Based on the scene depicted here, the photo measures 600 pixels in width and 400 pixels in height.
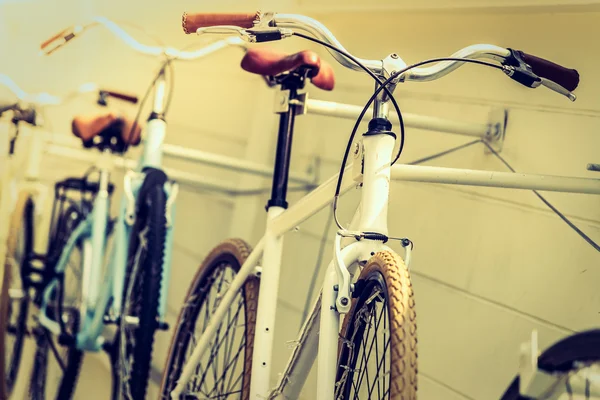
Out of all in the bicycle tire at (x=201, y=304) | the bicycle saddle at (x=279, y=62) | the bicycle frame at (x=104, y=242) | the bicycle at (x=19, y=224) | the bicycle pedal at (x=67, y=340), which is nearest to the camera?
the bicycle saddle at (x=279, y=62)

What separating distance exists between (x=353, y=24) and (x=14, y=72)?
220cm

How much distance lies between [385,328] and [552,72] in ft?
1.59

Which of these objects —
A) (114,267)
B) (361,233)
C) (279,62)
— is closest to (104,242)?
(114,267)

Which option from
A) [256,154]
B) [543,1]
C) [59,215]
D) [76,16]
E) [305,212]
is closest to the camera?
[305,212]

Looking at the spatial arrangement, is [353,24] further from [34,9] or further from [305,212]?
[34,9]

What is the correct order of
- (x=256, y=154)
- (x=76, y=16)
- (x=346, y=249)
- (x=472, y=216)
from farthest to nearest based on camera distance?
(x=76, y=16) → (x=256, y=154) → (x=472, y=216) → (x=346, y=249)

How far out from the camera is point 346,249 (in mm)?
1168

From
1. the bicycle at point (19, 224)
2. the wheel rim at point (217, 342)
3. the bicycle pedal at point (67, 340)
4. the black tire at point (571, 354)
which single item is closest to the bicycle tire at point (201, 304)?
the wheel rim at point (217, 342)

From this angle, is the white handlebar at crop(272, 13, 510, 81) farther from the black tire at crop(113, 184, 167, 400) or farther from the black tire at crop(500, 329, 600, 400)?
the black tire at crop(113, 184, 167, 400)

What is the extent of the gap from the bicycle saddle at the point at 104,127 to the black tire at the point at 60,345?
0.38m

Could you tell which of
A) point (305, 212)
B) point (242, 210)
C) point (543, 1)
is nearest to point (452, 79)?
point (543, 1)

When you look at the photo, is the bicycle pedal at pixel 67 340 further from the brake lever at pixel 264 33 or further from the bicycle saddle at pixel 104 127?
the brake lever at pixel 264 33

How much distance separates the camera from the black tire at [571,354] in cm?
101

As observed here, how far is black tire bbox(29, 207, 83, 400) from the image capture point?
2436 millimetres
